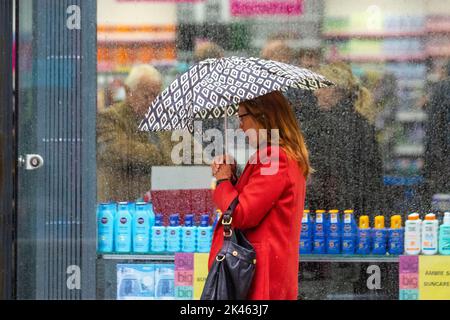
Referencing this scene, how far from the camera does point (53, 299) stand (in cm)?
681

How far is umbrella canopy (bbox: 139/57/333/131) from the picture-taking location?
16.7 ft

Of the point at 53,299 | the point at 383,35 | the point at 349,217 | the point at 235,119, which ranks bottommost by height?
the point at 53,299

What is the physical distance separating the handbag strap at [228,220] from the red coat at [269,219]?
22 mm

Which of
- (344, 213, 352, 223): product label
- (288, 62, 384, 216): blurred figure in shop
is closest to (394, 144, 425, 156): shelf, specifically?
(288, 62, 384, 216): blurred figure in shop

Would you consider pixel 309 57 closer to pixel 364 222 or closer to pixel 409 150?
pixel 409 150

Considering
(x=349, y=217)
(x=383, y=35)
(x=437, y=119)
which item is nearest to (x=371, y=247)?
(x=349, y=217)

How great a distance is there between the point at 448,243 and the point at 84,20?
2820 millimetres

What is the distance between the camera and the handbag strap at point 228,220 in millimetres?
5027

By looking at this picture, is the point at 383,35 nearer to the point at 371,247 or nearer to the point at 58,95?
the point at 371,247

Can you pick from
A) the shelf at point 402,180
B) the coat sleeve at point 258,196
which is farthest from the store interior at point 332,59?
the coat sleeve at point 258,196

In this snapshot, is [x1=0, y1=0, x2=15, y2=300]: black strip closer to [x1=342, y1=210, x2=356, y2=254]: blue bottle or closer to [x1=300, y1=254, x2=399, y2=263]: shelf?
[x1=300, y1=254, x2=399, y2=263]: shelf

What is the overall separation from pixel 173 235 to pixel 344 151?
50.8 inches

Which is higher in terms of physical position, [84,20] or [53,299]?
[84,20]

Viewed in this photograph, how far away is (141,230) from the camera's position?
279 inches
